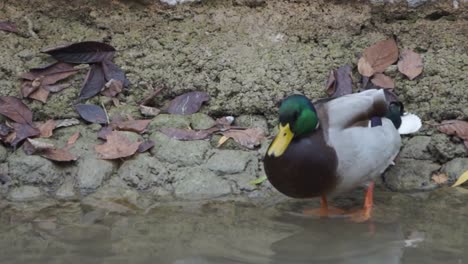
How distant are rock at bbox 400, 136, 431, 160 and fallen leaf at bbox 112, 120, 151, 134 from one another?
160 centimetres

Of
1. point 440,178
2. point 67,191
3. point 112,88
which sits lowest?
point 67,191

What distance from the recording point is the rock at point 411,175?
5.36 metres

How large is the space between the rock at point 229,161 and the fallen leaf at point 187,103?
17.6 inches

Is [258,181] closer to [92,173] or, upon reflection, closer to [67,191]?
[92,173]

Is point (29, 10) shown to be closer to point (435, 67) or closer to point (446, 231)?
point (435, 67)

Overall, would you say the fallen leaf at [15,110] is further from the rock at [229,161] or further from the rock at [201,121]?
the rock at [229,161]

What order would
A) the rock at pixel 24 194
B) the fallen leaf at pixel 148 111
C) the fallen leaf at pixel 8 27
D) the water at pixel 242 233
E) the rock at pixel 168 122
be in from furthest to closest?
the fallen leaf at pixel 8 27 < the fallen leaf at pixel 148 111 < the rock at pixel 168 122 < the rock at pixel 24 194 < the water at pixel 242 233

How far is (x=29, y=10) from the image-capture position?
6.19 m

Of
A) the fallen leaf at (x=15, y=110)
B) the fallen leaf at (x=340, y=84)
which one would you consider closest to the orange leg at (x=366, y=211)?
the fallen leaf at (x=340, y=84)

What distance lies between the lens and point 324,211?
5086 mm

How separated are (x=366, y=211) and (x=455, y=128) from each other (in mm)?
963

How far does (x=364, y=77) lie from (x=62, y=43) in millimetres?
2009

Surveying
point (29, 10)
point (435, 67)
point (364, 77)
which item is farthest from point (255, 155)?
point (29, 10)

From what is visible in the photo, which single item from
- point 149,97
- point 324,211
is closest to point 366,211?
point 324,211
